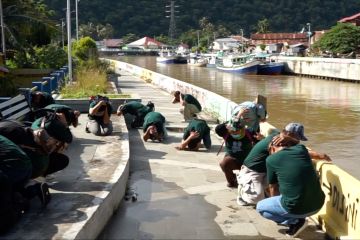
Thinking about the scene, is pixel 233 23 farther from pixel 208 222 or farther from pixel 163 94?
pixel 208 222

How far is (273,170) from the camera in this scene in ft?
18.6

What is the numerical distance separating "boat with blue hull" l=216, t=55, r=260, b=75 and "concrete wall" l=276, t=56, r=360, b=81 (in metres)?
4.46

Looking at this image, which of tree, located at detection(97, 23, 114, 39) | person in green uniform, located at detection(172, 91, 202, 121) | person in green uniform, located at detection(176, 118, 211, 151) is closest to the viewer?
person in green uniform, located at detection(176, 118, 211, 151)

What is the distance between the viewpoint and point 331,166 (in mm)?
5852

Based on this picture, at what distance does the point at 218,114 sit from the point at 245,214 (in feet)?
27.5

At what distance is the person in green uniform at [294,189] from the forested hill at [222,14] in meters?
172

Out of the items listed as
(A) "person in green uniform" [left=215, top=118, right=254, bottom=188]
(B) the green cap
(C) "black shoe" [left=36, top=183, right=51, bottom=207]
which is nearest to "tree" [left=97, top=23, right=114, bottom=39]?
(A) "person in green uniform" [left=215, top=118, right=254, bottom=188]

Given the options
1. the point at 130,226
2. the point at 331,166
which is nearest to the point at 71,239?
the point at 130,226

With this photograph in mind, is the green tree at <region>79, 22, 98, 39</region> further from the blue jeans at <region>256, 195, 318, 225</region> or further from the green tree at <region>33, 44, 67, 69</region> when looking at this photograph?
the blue jeans at <region>256, 195, 318, 225</region>

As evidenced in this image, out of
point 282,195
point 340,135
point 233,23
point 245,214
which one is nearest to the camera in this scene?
point 282,195

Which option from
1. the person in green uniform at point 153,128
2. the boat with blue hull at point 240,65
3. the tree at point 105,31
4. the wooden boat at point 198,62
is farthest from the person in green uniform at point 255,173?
the tree at point 105,31

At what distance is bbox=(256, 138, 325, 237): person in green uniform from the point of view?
5363 mm

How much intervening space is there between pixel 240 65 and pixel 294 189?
52.3 meters

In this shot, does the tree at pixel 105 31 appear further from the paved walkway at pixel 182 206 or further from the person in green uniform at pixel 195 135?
the paved walkway at pixel 182 206
